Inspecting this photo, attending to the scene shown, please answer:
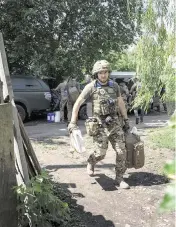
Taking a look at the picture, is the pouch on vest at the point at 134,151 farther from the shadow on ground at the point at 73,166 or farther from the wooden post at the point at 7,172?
the wooden post at the point at 7,172

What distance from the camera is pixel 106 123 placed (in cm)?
483

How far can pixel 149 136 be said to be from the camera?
29.3 feet

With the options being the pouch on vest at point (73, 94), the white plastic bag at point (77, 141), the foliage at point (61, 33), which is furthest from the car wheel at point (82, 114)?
the white plastic bag at point (77, 141)

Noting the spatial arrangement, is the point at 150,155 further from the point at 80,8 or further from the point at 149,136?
the point at 80,8

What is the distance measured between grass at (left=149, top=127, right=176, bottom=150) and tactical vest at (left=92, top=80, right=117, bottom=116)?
253cm

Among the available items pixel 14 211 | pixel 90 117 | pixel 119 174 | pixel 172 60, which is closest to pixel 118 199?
pixel 119 174

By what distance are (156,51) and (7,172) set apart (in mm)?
5076

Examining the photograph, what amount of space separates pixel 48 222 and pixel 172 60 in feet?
14.4

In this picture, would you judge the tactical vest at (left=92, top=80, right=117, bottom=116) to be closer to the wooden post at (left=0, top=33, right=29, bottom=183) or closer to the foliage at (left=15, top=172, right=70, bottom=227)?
the wooden post at (left=0, top=33, right=29, bottom=183)

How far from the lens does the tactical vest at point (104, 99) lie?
15.7ft

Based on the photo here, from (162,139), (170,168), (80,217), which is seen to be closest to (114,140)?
(80,217)

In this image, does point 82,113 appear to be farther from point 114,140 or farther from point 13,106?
point 13,106

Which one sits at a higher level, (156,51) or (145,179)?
(156,51)

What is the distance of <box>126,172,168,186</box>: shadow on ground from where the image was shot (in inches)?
202
